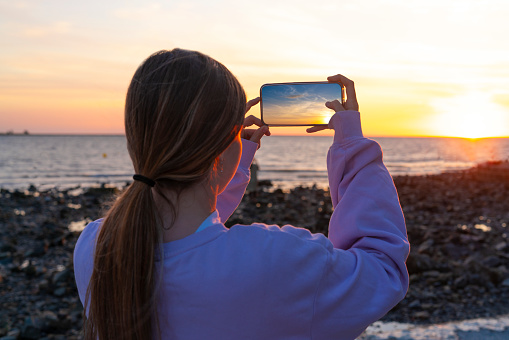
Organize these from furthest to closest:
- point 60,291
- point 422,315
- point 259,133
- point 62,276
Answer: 1. point 62,276
2. point 60,291
3. point 422,315
4. point 259,133

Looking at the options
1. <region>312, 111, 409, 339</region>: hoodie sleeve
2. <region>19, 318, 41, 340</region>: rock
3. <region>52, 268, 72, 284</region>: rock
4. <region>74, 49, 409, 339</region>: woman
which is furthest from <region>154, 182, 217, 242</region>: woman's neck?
<region>52, 268, 72, 284</region>: rock

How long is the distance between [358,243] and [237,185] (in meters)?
0.57

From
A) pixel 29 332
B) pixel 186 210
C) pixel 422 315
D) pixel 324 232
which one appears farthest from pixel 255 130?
pixel 324 232

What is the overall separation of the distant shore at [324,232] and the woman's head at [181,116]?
712 mm

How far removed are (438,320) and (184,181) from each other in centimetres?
455

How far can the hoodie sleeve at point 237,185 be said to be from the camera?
164cm

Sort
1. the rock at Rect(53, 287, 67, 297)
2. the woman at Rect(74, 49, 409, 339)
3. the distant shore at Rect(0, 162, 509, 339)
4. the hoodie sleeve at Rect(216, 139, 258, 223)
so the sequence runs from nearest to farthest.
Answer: the woman at Rect(74, 49, 409, 339) < the hoodie sleeve at Rect(216, 139, 258, 223) < the distant shore at Rect(0, 162, 509, 339) < the rock at Rect(53, 287, 67, 297)

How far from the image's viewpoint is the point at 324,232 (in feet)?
32.6

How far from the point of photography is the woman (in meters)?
1.03

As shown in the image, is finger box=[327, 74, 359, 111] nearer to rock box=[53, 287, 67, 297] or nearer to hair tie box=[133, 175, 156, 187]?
hair tie box=[133, 175, 156, 187]

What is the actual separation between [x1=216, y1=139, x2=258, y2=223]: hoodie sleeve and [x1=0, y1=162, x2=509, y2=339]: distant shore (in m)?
0.47

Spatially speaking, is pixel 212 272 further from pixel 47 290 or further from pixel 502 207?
pixel 502 207

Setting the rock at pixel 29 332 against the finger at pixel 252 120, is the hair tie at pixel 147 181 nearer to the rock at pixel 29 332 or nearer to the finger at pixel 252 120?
the finger at pixel 252 120

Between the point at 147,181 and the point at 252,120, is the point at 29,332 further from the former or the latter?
the point at 147,181
